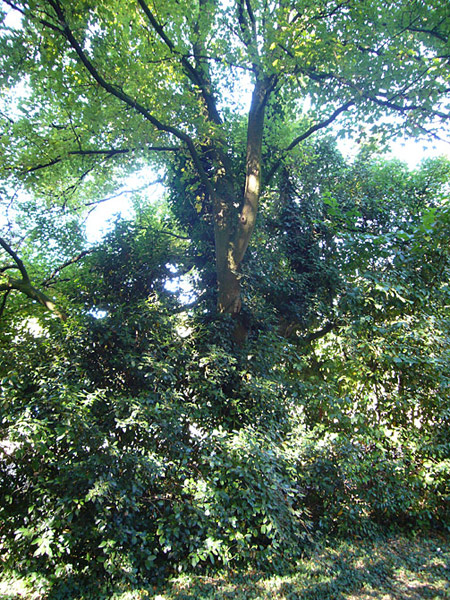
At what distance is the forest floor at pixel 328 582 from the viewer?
3.41 m

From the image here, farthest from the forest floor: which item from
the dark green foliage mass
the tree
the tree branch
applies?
the tree

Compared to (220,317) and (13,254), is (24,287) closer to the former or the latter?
(13,254)

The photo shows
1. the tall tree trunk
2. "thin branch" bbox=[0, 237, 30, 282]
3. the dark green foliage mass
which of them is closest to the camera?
the dark green foliage mass

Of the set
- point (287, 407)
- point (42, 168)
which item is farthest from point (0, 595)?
point (42, 168)

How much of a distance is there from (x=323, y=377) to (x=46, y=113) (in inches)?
291

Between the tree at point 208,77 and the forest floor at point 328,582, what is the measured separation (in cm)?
347

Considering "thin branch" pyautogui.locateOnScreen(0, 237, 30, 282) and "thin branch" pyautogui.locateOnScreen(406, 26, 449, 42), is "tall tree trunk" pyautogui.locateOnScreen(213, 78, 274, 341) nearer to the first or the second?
"thin branch" pyautogui.locateOnScreen(406, 26, 449, 42)

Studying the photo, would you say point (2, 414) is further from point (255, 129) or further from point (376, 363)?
point (255, 129)

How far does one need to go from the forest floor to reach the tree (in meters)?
3.47

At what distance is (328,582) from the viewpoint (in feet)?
12.2

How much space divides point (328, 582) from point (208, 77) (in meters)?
7.89

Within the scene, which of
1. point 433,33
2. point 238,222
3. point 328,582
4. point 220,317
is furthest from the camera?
point 238,222

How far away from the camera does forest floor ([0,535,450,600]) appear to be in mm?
3412

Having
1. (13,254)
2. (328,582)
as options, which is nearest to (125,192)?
(13,254)
